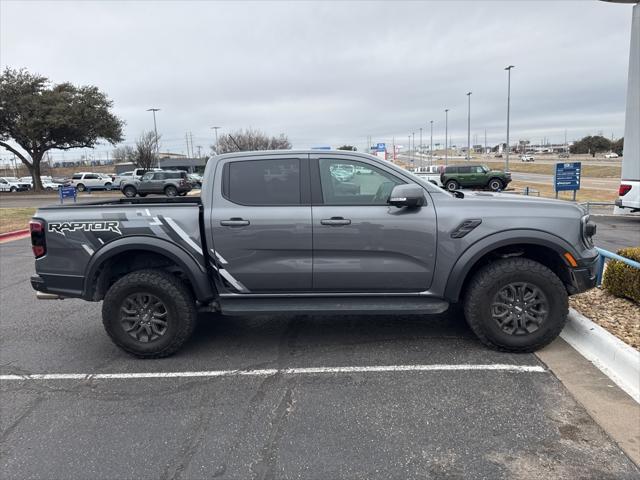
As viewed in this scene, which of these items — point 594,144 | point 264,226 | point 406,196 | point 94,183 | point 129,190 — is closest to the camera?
point 406,196

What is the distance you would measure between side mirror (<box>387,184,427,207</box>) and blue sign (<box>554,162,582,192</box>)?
1711 cm

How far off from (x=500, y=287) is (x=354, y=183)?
1581 millimetres

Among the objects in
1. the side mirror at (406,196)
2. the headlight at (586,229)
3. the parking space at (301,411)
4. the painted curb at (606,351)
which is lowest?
the parking space at (301,411)

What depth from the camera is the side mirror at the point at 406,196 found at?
383 centimetres

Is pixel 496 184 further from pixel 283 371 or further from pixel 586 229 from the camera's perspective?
pixel 283 371

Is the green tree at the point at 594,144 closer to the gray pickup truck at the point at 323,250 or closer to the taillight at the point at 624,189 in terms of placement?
the taillight at the point at 624,189

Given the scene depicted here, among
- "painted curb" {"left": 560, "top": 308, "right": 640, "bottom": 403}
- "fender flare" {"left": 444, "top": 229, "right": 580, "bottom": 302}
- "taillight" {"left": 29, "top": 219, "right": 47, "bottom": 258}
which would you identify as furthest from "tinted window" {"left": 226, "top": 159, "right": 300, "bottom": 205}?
"painted curb" {"left": 560, "top": 308, "right": 640, "bottom": 403}

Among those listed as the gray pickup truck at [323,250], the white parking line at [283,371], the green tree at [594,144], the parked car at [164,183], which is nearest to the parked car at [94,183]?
the parked car at [164,183]

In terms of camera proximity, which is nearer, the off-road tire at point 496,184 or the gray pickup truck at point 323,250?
the gray pickup truck at point 323,250

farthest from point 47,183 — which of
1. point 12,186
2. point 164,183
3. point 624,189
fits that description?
point 624,189

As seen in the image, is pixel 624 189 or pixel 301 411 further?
pixel 624 189

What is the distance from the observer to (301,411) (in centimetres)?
330

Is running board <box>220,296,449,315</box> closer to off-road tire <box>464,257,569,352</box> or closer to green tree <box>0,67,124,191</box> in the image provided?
off-road tire <box>464,257,569,352</box>

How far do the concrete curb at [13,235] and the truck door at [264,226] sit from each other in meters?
11.5
